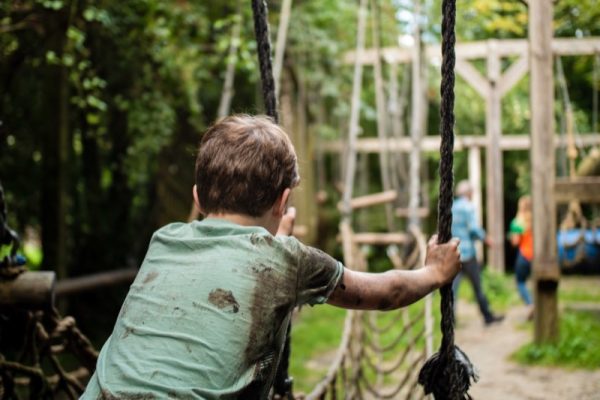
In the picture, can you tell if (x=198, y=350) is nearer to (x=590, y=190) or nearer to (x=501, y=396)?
(x=501, y=396)

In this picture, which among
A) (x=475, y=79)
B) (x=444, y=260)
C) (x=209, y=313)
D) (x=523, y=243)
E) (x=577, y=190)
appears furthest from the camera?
(x=475, y=79)

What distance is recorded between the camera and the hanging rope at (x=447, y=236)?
1441 mm

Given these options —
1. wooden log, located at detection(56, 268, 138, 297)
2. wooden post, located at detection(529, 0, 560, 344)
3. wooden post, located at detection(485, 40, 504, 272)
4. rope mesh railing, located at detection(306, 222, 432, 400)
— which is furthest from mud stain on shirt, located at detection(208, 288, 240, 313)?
wooden post, located at detection(485, 40, 504, 272)

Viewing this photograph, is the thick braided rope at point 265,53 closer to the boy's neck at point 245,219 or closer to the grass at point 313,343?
the boy's neck at point 245,219

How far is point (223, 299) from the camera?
46.8 inches

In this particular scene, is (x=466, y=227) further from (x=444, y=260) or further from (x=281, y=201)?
(x=281, y=201)

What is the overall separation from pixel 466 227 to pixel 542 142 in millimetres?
1859

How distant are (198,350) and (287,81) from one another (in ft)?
23.1

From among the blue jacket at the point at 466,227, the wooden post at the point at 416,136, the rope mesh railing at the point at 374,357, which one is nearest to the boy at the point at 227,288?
the rope mesh railing at the point at 374,357

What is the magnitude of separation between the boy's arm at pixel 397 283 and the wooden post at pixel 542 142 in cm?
336

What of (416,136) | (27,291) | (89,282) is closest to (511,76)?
(416,136)

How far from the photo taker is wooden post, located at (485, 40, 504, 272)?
363 inches

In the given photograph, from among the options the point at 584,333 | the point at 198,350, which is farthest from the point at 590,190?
the point at 198,350

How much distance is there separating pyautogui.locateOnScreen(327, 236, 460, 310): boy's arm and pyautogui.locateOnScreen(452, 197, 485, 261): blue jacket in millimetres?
4933
